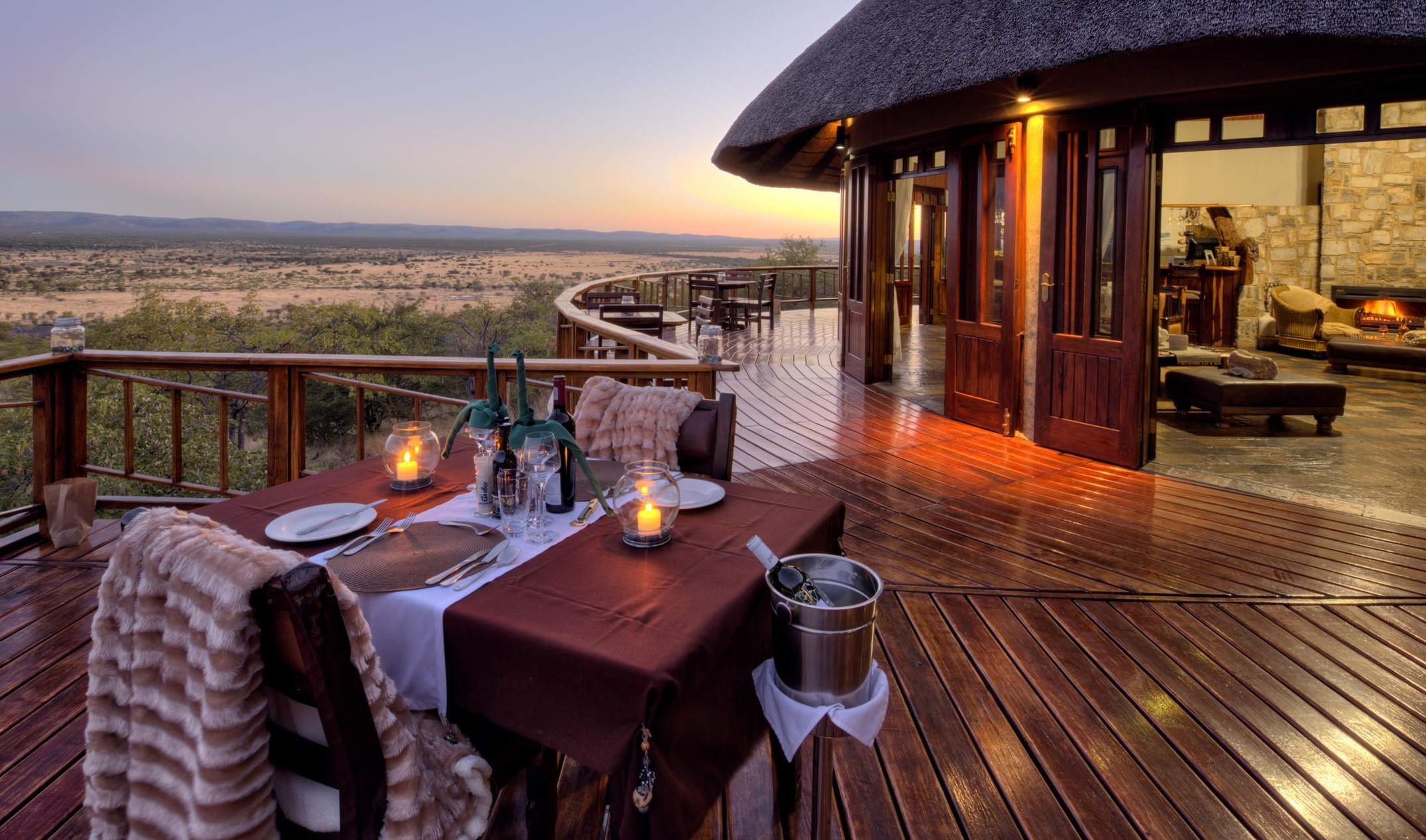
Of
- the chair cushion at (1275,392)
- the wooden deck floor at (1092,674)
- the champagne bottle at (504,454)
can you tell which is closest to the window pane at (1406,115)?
the chair cushion at (1275,392)

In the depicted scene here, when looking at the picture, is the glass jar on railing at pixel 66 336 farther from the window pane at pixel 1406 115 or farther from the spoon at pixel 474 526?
the window pane at pixel 1406 115

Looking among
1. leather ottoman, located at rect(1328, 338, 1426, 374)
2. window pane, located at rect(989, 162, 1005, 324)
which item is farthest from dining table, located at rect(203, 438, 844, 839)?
leather ottoman, located at rect(1328, 338, 1426, 374)

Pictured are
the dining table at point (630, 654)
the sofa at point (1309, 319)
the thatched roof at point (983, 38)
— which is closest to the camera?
the dining table at point (630, 654)

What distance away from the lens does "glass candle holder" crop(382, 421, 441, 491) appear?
1.97m

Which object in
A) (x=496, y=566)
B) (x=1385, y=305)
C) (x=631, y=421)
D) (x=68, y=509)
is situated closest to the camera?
(x=496, y=566)

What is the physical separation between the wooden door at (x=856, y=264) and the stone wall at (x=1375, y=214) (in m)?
6.63

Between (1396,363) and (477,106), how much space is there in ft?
82.5

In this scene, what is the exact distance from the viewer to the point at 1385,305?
9.45 m

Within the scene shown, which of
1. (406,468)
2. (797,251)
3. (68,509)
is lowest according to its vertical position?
(68,509)

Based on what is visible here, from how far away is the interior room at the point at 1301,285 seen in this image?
612 centimetres

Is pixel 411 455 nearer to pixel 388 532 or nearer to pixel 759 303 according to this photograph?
pixel 388 532

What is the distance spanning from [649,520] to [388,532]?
55 cm

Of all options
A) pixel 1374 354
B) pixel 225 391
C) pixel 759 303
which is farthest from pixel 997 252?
pixel 759 303

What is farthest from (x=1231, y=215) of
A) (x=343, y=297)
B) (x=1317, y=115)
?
(x=343, y=297)
